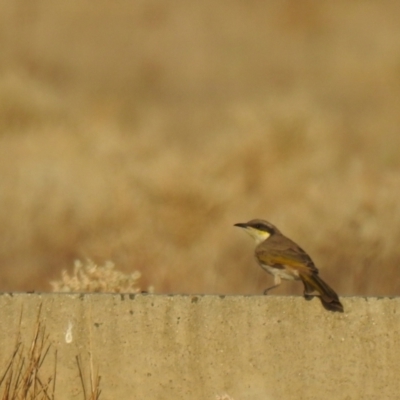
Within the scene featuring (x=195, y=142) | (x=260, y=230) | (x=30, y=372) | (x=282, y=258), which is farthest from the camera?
(x=195, y=142)

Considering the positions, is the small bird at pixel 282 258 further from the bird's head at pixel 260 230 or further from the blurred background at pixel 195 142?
the blurred background at pixel 195 142

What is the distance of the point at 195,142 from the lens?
19.9m

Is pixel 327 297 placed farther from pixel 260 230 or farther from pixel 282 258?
pixel 260 230

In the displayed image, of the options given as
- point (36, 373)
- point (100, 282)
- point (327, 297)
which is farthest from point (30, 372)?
point (100, 282)

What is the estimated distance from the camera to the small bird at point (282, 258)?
8.39 metres

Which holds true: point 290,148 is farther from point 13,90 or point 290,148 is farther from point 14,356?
point 14,356

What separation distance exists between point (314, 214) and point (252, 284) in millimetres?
2004

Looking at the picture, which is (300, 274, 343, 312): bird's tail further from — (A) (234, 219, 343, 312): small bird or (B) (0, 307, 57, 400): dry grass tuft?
(B) (0, 307, 57, 400): dry grass tuft

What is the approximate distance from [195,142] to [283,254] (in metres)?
A: 11.1

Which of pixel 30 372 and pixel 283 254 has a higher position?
pixel 283 254

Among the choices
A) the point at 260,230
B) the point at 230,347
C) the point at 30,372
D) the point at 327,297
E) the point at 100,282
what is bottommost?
the point at 30,372

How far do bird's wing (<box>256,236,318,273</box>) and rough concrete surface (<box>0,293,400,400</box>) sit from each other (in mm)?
1115

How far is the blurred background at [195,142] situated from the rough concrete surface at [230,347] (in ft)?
12.9

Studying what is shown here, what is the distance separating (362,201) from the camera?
1394 cm
